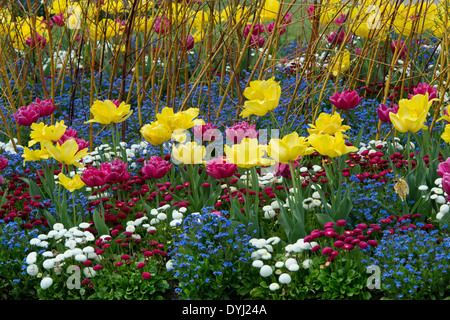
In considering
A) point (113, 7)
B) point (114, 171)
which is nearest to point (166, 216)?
point (114, 171)

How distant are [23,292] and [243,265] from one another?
843 mm

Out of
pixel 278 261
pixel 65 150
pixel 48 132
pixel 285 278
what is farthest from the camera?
pixel 48 132

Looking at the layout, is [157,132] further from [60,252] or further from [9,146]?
[9,146]

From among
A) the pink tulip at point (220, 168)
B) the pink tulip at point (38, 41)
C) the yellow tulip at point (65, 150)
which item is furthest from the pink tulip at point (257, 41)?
the yellow tulip at point (65, 150)

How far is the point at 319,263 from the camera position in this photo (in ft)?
6.94

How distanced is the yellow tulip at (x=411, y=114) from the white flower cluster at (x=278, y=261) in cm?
58

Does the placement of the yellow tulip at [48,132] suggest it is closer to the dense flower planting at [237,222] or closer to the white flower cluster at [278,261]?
the dense flower planting at [237,222]

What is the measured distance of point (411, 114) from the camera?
232 centimetres

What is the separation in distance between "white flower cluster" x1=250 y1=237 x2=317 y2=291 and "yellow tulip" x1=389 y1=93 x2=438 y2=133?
1.92ft

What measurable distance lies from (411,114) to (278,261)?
0.77m

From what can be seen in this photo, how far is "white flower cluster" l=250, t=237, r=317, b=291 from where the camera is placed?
205cm

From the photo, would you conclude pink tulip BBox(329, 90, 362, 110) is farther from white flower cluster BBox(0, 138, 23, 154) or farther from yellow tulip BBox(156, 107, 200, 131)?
white flower cluster BBox(0, 138, 23, 154)

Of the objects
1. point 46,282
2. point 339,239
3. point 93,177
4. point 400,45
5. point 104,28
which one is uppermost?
point 104,28

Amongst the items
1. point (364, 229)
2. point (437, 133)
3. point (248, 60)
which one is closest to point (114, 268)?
point (364, 229)
